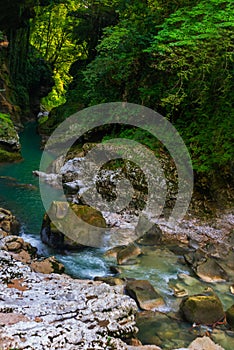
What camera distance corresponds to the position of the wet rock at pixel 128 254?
5.85m

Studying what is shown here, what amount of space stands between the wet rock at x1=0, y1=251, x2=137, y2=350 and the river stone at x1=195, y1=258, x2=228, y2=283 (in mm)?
1946

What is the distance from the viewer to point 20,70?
22734mm

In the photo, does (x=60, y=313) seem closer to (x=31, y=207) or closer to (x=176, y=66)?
(x=31, y=207)

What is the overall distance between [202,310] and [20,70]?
21.7m

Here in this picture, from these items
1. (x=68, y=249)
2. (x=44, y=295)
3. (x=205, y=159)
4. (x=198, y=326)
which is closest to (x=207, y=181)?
(x=205, y=159)

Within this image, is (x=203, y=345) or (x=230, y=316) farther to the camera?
Answer: (x=230, y=316)

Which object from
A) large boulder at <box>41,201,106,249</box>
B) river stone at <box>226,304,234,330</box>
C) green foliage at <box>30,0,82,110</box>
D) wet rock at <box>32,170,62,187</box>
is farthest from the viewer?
green foliage at <box>30,0,82,110</box>

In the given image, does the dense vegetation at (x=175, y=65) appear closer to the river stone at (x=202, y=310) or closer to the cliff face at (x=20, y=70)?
the cliff face at (x=20, y=70)

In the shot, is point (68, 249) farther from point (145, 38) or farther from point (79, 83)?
point (79, 83)

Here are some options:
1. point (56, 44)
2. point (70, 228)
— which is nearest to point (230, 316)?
point (70, 228)

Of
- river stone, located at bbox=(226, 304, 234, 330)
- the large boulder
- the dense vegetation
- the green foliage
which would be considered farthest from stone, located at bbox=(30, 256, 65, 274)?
the green foliage

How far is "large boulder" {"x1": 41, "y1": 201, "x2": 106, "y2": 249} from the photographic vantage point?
243 inches

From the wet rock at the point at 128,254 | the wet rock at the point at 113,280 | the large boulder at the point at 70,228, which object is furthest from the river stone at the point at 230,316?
the large boulder at the point at 70,228

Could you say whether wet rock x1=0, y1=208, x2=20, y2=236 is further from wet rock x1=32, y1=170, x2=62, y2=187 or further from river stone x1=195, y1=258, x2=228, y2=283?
river stone x1=195, y1=258, x2=228, y2=283
